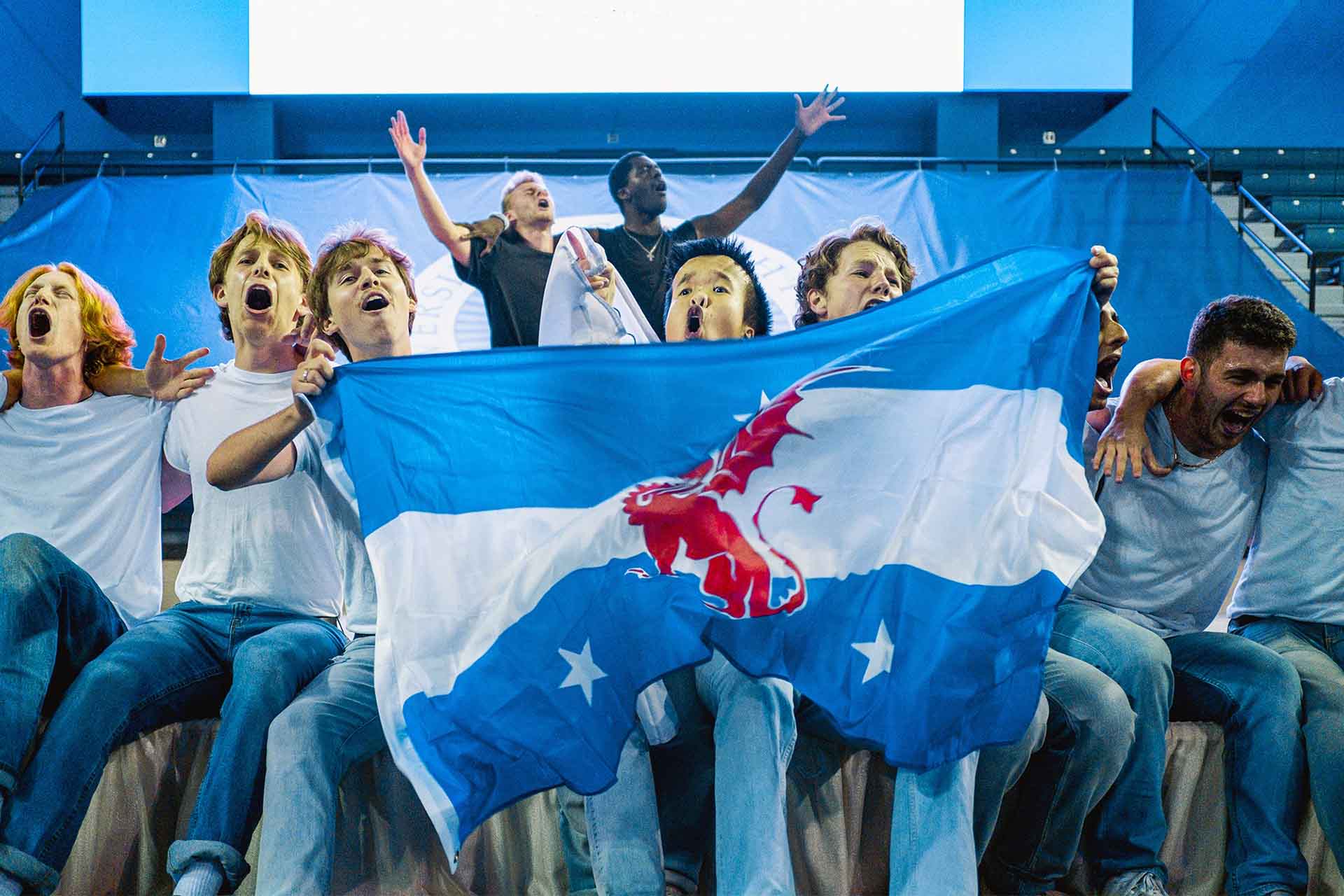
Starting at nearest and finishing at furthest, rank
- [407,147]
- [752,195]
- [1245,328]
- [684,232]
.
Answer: [1245,328] < [407,147] < [684,232] < [752,195]

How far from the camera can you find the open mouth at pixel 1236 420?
2.75 metres

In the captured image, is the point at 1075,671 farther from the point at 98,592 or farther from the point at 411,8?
the point at 411,8

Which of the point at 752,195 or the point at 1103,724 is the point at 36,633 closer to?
the point at 1103,724

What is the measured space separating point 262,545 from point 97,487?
49 centimetres

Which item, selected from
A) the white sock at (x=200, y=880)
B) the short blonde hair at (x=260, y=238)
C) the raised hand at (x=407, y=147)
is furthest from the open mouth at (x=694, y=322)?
the raised hand at (x=407, y=147)

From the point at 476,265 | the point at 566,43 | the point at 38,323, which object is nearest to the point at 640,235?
the point at 476,265

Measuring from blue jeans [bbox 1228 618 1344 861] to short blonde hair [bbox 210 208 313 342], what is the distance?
2.29m

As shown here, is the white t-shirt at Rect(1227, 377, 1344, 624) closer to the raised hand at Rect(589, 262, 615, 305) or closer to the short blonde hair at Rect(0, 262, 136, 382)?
the raised hand at Rect(589, 262, 615, 305)

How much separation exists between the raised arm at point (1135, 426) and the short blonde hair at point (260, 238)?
5.95ft

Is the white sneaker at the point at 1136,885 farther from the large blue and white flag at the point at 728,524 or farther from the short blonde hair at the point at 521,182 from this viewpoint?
the short blonde hair at the point at 521,182

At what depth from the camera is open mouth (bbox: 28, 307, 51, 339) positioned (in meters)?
2.99

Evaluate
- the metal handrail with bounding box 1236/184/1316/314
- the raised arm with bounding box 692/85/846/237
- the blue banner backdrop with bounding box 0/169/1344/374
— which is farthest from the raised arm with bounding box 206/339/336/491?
the metal handrail with bounding box 1236/184/1316/314

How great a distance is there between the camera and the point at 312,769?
2.27 m

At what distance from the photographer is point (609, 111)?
10.3m
